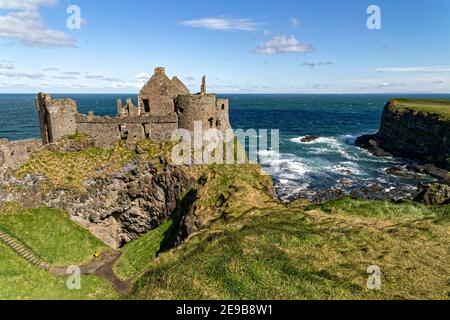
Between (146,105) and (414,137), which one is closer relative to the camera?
(146,105)

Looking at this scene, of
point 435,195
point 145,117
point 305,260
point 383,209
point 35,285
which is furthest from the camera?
point 145,117

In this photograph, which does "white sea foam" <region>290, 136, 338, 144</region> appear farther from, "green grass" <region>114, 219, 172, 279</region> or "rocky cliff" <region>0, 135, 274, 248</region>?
"green grass" <region>114, 219, 172, 279</region>

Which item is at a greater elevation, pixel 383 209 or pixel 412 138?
pixel 383 209

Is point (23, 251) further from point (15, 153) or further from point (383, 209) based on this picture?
point (383, 209)

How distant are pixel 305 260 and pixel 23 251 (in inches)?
1163

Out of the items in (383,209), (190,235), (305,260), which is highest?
(383,209)

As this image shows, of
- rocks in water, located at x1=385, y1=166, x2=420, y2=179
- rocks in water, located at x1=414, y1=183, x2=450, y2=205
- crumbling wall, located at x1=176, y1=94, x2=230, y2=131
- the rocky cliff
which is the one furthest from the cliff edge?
the rocky cliff

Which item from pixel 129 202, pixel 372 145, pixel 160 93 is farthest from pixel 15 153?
pixel 372 145

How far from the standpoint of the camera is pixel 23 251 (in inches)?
1442

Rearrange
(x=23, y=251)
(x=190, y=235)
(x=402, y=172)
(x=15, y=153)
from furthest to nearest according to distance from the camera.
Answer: (x=402, y=172) < (x=15, y=153) < (x=23, y=251) < (x=190, y=235)

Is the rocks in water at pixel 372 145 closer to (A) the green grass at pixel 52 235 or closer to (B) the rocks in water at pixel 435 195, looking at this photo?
(B) the rocks in water at pixel 435 195

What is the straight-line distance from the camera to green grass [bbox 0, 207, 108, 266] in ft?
126

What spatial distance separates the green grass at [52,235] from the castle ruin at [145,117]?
11709mm
